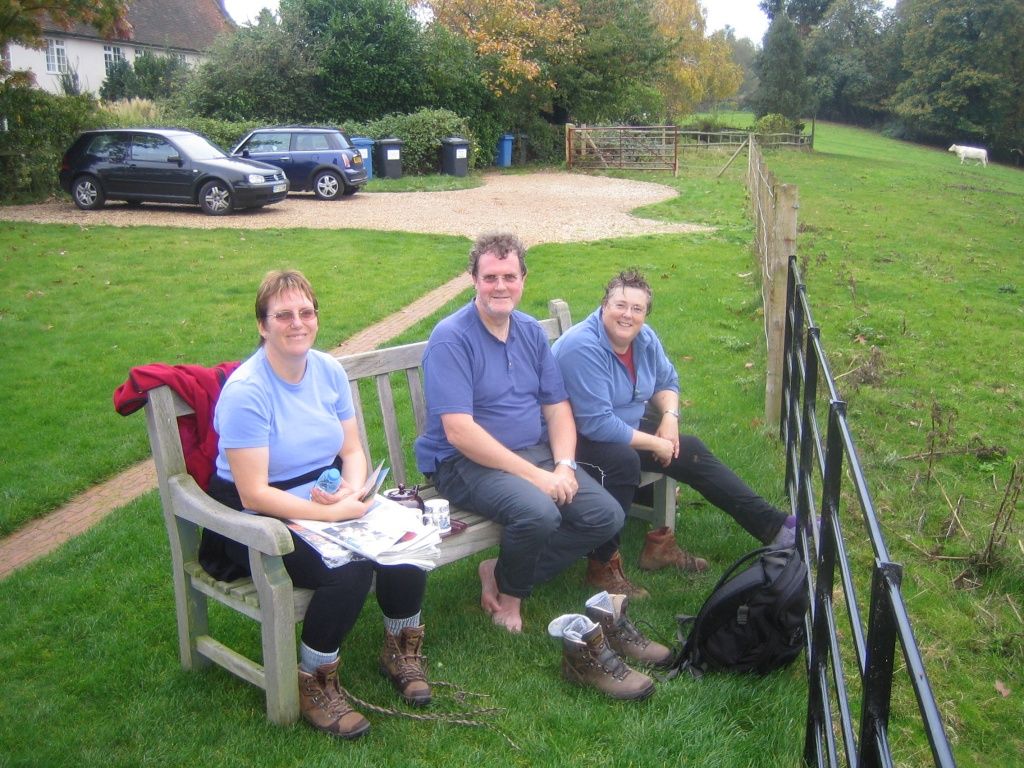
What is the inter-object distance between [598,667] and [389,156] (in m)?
22.6

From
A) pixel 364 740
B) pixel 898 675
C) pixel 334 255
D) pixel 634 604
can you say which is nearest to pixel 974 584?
A: pixel 898 675

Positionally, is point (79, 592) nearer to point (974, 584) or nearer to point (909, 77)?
point (974, 584)

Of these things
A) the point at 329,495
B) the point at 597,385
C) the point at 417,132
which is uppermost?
the point at 417,132

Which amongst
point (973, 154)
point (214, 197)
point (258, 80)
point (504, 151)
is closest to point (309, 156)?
point (214, 197)

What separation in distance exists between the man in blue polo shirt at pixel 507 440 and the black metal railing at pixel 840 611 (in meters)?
0.97

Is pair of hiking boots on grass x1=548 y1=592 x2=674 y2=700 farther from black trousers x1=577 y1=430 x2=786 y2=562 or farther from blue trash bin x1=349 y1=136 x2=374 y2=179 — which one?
blue trash bin x1=349 y1=136 x2=374 y2=179

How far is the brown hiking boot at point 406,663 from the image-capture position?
11.6 ft

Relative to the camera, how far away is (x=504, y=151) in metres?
32.0

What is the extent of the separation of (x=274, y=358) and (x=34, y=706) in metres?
1.49

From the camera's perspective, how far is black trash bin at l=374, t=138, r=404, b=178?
81.4 ft

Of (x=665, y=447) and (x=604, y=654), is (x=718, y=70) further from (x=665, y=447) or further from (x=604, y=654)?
(x=604, y=654)

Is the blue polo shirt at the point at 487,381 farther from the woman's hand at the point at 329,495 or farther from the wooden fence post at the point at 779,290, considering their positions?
the wooden fence post at the point at 779,290

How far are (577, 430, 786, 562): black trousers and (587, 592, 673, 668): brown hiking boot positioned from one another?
1.87ft

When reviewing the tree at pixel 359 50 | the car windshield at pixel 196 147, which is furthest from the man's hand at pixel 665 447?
the tree at pixel 359 50
